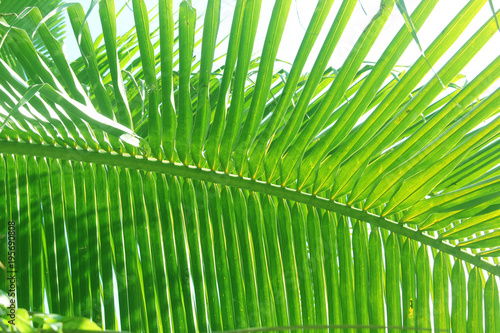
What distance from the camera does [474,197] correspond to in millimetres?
695

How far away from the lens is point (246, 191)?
36.1 inches

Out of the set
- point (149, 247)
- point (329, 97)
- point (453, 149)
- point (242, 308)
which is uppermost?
point (329, 97)

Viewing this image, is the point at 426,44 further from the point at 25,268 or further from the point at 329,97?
the point at 25,268

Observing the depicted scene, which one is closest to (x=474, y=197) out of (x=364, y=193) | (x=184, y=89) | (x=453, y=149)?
(x=453, y=149)

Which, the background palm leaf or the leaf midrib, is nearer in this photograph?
the background palm leaf

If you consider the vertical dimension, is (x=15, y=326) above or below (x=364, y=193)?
below

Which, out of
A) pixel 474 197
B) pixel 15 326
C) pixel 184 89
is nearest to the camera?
pixel 15 326

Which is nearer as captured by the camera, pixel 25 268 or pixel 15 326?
pixel 15 326

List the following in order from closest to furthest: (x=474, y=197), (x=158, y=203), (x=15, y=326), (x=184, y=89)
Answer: (x=15, y=326) < (x=474, y=197) < (x=184, y=89) < (x=158, y=203)

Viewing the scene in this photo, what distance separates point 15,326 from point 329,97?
0.63 meters

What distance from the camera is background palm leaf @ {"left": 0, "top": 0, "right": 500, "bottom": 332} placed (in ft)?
2.43

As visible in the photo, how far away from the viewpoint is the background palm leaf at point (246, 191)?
74 cm

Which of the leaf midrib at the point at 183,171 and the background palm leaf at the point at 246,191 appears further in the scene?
the leaf midrib at the point at 183,171

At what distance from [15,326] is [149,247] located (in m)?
0.56
